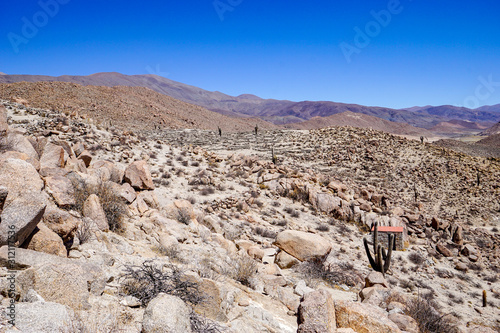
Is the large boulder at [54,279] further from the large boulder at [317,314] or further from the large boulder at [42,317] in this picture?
the large boulder at [317,314]

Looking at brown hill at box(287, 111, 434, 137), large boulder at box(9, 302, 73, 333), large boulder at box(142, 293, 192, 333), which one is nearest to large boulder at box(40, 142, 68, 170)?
large boulder at box(9, 302, 73, 333)

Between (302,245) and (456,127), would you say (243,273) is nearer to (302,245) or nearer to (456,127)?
(302,245)

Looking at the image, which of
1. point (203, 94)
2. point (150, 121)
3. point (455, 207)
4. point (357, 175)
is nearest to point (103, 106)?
point (150, 121)

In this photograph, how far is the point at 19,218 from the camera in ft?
10.3

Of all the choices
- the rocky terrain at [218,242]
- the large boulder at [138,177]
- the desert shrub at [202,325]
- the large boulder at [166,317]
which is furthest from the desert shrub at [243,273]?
the large boulder at [138,177]

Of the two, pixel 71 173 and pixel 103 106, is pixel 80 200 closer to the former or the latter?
pixel 71 173

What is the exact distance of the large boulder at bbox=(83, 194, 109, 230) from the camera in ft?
17.5

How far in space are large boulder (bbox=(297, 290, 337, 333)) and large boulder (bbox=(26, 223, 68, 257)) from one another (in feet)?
10.9

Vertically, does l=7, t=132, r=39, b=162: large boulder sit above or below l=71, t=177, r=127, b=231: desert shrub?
above

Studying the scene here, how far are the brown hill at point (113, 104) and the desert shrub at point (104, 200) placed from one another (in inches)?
1256

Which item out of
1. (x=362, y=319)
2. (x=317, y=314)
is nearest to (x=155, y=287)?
(x=317, y=314)

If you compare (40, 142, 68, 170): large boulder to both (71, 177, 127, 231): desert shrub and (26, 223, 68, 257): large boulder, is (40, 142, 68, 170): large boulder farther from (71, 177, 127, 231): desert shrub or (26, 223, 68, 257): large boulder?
(26, 223, 68, 257): large boulder

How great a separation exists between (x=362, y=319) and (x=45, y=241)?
4299mm

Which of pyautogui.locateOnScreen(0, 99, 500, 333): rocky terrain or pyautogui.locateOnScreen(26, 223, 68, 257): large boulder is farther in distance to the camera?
pyautogui.locateOnScreen(26, 223, 68, 257): large boulder
